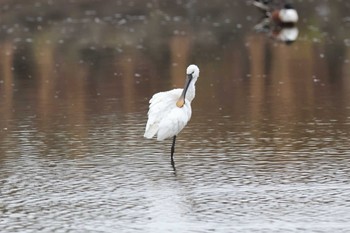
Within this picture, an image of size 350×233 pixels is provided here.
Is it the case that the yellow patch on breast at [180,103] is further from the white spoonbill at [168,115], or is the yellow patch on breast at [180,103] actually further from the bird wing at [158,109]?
the bird wing at [158,109]

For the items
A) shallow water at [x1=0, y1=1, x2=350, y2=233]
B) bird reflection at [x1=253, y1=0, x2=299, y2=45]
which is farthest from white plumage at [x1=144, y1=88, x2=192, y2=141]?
bird reflection at [x1=253, y1=0, x2=299, y2=45]

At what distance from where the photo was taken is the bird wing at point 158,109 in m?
12.7

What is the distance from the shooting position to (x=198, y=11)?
126ft

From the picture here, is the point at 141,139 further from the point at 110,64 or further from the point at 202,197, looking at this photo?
the point at 110,64

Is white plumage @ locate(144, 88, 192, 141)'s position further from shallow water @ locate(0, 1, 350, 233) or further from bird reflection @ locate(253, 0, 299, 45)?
bird reflection @ locate(253, 0, 299, 45)

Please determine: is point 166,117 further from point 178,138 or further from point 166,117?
point 178,138

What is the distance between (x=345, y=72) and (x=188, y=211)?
1166cm

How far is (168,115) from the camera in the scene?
1273 cm

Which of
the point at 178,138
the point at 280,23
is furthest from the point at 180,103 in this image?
the point at 280,23

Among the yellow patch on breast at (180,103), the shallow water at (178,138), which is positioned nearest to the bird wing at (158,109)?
the yellow patch on breast at (180,103)

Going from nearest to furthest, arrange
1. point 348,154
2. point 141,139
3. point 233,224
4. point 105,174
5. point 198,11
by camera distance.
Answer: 1. point 233,224
2. point 105,174
3. point 348,154
4. point 141,139
5. point 198,11

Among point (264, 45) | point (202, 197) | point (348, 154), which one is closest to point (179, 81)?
point (264, 45)

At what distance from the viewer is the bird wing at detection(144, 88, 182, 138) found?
41.8 feet

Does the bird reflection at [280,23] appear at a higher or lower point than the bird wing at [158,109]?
higher
